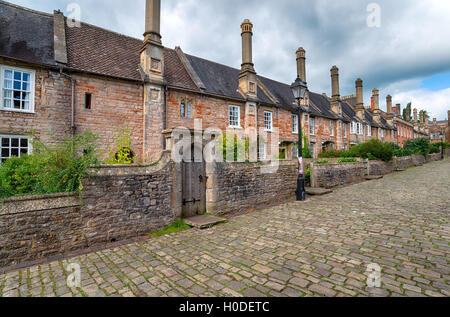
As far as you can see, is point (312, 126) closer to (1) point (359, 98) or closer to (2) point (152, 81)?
(1) point (359, 98)

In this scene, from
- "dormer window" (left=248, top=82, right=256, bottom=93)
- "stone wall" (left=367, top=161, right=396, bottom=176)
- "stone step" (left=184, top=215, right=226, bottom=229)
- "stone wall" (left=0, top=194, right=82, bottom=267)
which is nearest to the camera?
"stone wall" (left=0, top=194, right=82, bottom=267)

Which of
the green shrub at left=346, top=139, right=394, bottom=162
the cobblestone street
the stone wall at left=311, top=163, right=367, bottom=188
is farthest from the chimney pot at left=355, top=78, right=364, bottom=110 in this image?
the cobblestone street

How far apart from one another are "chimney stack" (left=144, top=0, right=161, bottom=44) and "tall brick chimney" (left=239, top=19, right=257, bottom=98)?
26.8 ft

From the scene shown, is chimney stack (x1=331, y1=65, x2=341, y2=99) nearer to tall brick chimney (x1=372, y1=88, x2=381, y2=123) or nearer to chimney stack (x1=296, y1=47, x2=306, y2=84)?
chimney stack (x1=296, y1=47, x2=306, y2=84)

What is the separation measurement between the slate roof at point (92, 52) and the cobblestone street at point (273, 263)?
11.6 m

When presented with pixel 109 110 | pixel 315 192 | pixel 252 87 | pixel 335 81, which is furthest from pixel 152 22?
pixel 335 81

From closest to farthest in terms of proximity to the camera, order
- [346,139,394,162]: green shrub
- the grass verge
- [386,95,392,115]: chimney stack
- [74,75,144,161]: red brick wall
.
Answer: the grass verge
[74,75,144,161]: red brick wall
[346,139,394,162]: green shrub
[386,95,392,115]: chimney stack

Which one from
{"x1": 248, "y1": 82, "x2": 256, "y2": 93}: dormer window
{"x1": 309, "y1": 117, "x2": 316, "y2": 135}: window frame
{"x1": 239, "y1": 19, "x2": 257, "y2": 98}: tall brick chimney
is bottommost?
{"x1": 309, "y1": 117, "x2": 316, "y2": 135}: window frame

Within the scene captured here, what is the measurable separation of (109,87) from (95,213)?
399 inches

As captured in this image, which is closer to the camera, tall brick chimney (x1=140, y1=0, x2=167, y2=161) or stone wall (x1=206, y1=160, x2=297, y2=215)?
stone wall (x1=206, y1=160, x2=297, y2=215)

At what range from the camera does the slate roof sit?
11844 mm

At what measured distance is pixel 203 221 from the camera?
730 centimetres
